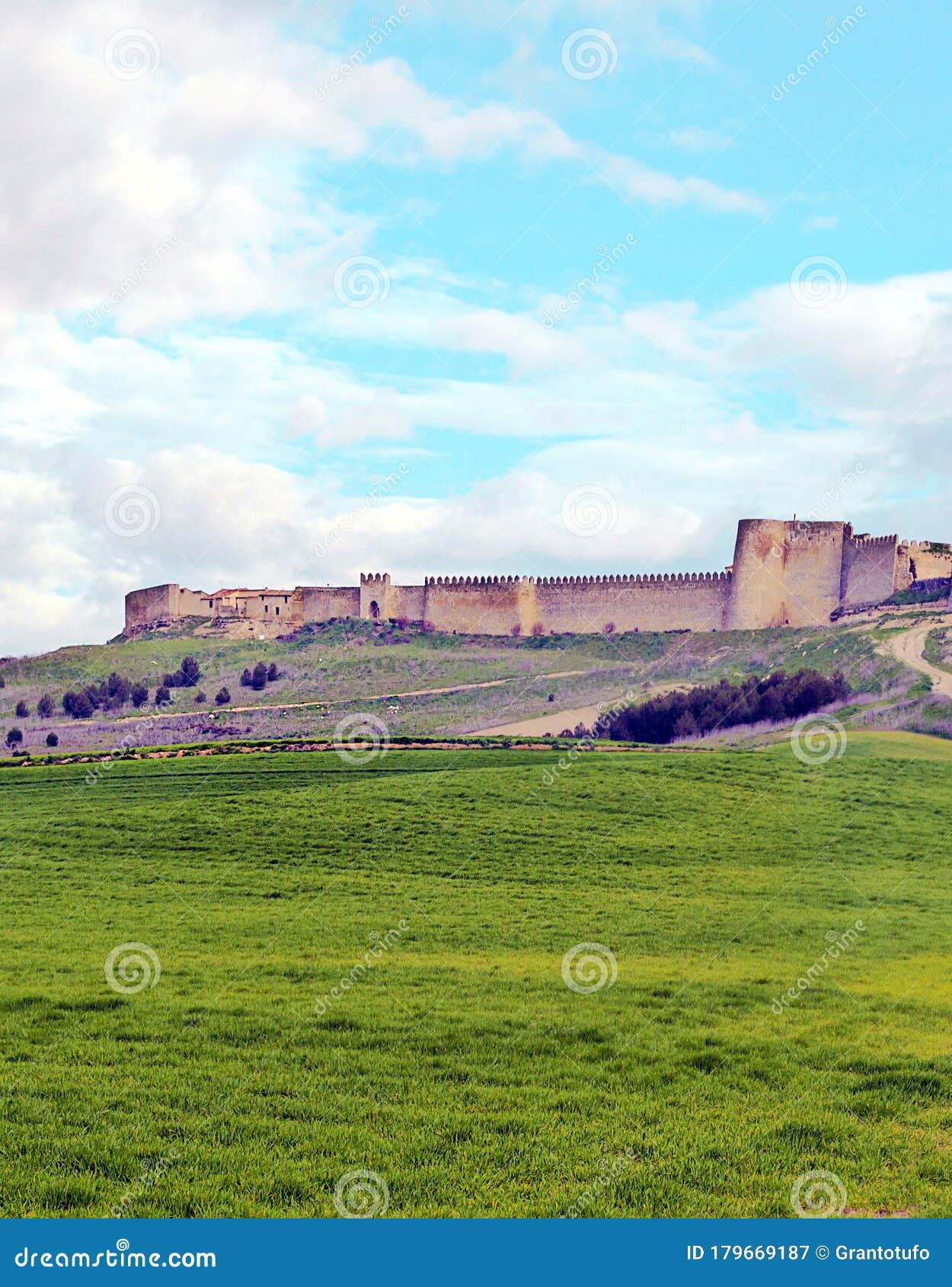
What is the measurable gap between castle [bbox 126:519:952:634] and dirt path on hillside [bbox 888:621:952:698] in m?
11.4

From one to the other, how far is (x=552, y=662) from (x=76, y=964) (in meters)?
55.0

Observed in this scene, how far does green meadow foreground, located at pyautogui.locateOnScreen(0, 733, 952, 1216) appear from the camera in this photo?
7.91 metres

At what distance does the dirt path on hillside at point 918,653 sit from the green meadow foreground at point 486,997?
43.2 ft

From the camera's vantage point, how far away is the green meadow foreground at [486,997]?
7.91m

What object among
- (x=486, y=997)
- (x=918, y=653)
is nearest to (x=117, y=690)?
(x=918, y=653)

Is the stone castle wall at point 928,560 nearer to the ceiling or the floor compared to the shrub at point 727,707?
nearer to the ceiling

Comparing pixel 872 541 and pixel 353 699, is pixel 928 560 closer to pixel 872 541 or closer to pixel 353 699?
pixel 872 541

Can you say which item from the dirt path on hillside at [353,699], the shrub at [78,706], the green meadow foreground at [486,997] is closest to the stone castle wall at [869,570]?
the dirt path on hillside at [353,699]

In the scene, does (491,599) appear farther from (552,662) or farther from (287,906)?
(287,906)

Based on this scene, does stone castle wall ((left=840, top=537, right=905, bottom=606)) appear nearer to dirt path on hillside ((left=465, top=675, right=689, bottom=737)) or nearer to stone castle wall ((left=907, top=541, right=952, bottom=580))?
stone castle wall ((left=907, top=541, right=952, bottom=580))

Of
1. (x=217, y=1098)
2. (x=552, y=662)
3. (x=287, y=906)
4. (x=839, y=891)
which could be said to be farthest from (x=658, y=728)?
(x=217, y=1098)

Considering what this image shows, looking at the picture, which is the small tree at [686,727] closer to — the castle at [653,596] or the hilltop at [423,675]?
the hilltop at [423,675]

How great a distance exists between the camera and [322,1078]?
9727 mm

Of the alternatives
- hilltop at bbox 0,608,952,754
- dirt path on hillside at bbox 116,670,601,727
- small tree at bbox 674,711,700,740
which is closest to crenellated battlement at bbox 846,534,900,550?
hilltop at bbox 0,608,952,754
